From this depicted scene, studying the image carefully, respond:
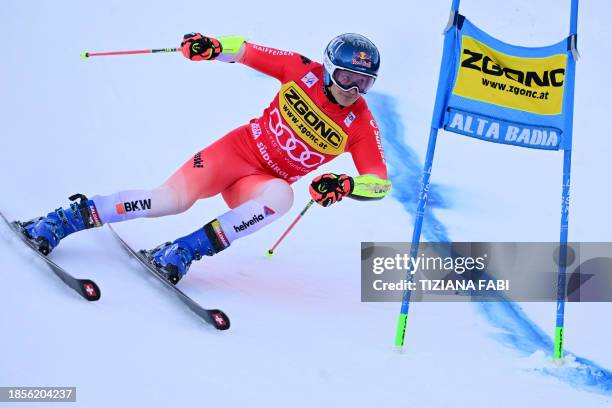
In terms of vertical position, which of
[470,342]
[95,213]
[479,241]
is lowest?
[470,342]

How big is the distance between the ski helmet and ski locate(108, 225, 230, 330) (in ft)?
4.44

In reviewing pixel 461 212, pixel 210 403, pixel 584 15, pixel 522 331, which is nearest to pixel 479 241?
pixel 461 212

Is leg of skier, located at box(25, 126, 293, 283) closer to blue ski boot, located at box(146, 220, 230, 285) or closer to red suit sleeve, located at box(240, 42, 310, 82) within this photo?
blue ski boot, located at box(146, 220, 230, 285)

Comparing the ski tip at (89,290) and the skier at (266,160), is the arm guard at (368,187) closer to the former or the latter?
the skier at (266,160)

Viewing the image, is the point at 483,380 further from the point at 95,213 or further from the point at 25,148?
the point at 25,148

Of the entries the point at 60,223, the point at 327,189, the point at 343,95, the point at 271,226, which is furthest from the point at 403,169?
the point at 60,223

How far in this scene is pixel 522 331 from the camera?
4320mm

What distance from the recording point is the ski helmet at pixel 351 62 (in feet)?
13.7

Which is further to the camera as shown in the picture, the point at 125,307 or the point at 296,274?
the point at 296,274

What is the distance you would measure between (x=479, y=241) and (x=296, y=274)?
4.72 feet

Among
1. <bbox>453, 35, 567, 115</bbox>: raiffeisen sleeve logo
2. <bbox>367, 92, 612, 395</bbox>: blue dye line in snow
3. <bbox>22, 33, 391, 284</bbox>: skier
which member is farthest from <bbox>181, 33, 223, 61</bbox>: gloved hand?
<bbox>367, 92, 612, 395</bbox>: blue dye line in snow

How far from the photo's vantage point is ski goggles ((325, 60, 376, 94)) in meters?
4.21

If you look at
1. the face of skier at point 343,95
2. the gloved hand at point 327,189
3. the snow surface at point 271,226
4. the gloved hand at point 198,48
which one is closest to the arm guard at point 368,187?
the gloved hand at point 327,189

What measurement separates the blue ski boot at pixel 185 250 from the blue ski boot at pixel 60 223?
366mm
